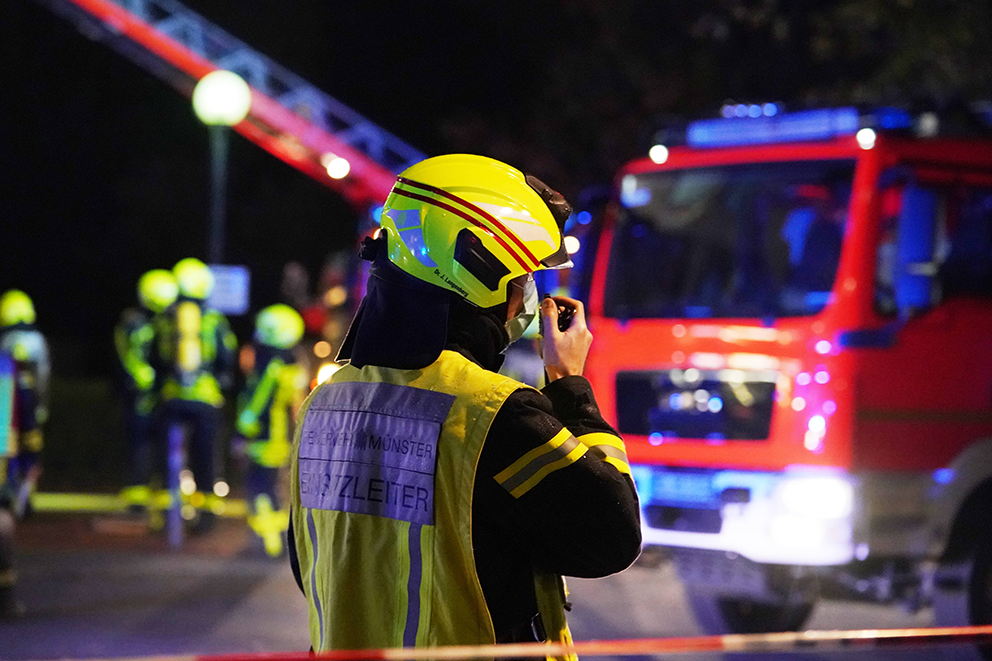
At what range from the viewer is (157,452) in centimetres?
1106

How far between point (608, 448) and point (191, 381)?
28.5ft

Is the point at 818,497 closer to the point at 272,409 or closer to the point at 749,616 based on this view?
the point at 749,616

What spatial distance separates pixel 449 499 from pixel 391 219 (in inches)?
24.7

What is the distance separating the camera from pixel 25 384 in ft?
33.9

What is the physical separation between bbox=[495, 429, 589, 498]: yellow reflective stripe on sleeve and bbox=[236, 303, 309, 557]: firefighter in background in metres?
7.59

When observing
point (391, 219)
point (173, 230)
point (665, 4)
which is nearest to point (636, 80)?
point (665, 4)

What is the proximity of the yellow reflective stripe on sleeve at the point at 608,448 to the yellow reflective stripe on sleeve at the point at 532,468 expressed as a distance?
0.41 ft

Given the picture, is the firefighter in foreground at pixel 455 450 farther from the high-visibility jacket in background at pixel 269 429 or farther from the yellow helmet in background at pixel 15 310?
the yellow helmet in background at pixel 15 310

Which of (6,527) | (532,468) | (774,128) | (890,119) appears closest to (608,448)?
(532,468)

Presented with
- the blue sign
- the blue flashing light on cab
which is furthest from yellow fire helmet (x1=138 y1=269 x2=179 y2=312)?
the blue flashing light on cab

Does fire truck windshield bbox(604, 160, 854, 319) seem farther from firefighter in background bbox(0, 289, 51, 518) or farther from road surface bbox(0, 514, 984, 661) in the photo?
firefighter in background bbox(0, 289, 51, 518)

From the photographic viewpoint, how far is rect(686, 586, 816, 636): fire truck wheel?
7504 mm

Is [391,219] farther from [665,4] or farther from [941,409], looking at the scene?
[665,4]

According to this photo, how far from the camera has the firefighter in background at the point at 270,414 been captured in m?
9.68
